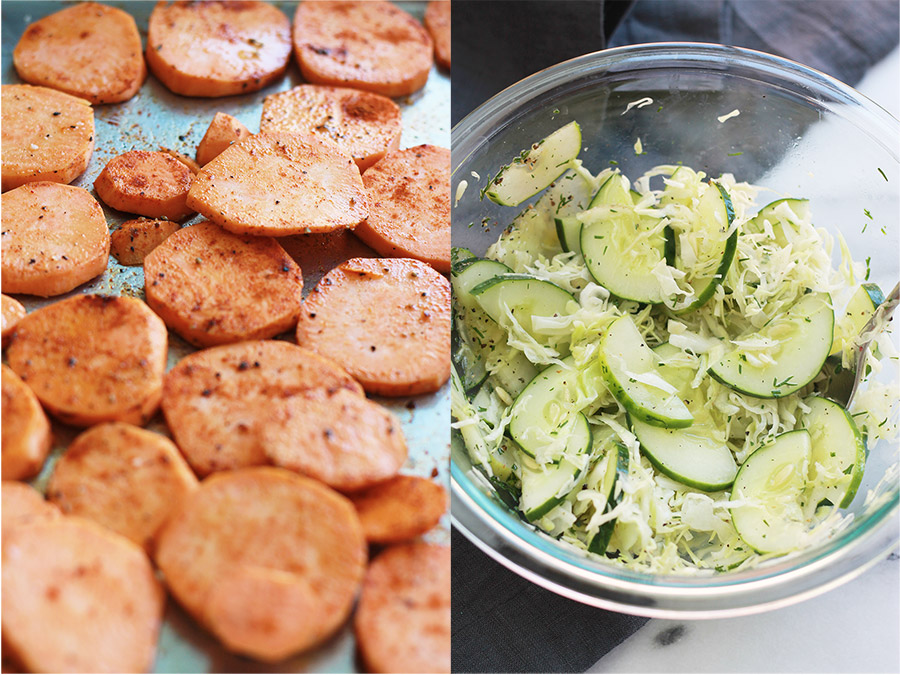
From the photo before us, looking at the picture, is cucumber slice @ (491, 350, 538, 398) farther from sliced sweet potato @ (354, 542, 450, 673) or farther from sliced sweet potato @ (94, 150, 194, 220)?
sliced sweet potato @ (94, 150, 194, 220)

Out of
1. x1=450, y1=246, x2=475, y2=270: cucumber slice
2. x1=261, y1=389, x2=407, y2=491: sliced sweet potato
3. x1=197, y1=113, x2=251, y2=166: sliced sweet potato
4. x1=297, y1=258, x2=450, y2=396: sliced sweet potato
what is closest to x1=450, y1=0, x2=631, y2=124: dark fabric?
x1=450, y1=246, x2=475, y2=270: cucumber slice

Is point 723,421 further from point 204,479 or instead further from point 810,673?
point 204,479

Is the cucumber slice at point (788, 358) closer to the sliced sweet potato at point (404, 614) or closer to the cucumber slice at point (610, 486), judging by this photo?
the cucumber slice at point (610, 486)

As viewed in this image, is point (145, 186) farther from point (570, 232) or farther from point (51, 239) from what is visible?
point (570, 232)

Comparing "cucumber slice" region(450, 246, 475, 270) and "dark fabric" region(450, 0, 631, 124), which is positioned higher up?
"dark fabric" region(450, 0, 631, 124)

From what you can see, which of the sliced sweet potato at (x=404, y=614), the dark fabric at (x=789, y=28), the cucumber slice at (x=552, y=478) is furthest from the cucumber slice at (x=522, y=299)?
the dark fabric at (x=789, y=28)
